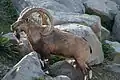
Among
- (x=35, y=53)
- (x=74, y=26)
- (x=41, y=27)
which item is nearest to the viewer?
(x=35, y=53)

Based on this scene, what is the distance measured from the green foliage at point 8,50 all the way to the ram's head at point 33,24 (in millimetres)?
987

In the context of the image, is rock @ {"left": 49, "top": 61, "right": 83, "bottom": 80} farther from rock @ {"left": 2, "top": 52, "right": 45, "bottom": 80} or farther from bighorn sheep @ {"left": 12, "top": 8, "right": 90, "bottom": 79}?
rock @ {"left": 2, "top": 52, "right": 45, "bottom": 80}

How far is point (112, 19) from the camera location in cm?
1625

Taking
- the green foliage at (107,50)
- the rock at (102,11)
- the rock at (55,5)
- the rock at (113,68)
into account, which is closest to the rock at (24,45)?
the rock at (113,68)

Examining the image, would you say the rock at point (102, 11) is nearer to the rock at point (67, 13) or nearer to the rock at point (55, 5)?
the rock at point (55, 5)

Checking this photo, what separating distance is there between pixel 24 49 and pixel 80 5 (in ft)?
18.0

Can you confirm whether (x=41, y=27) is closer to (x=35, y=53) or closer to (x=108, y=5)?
(x=35, y=53)

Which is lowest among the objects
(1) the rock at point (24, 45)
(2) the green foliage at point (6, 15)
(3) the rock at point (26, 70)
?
(2) the green foliage at point (6, 15)

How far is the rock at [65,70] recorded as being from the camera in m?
9.66

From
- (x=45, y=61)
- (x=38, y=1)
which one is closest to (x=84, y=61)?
(x=45, y=61)

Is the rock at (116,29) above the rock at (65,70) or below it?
below

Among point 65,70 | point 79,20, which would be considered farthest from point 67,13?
point 65,70

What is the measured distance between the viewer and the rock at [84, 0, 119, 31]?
1595cm

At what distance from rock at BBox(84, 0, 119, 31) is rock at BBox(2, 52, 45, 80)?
7.47m
